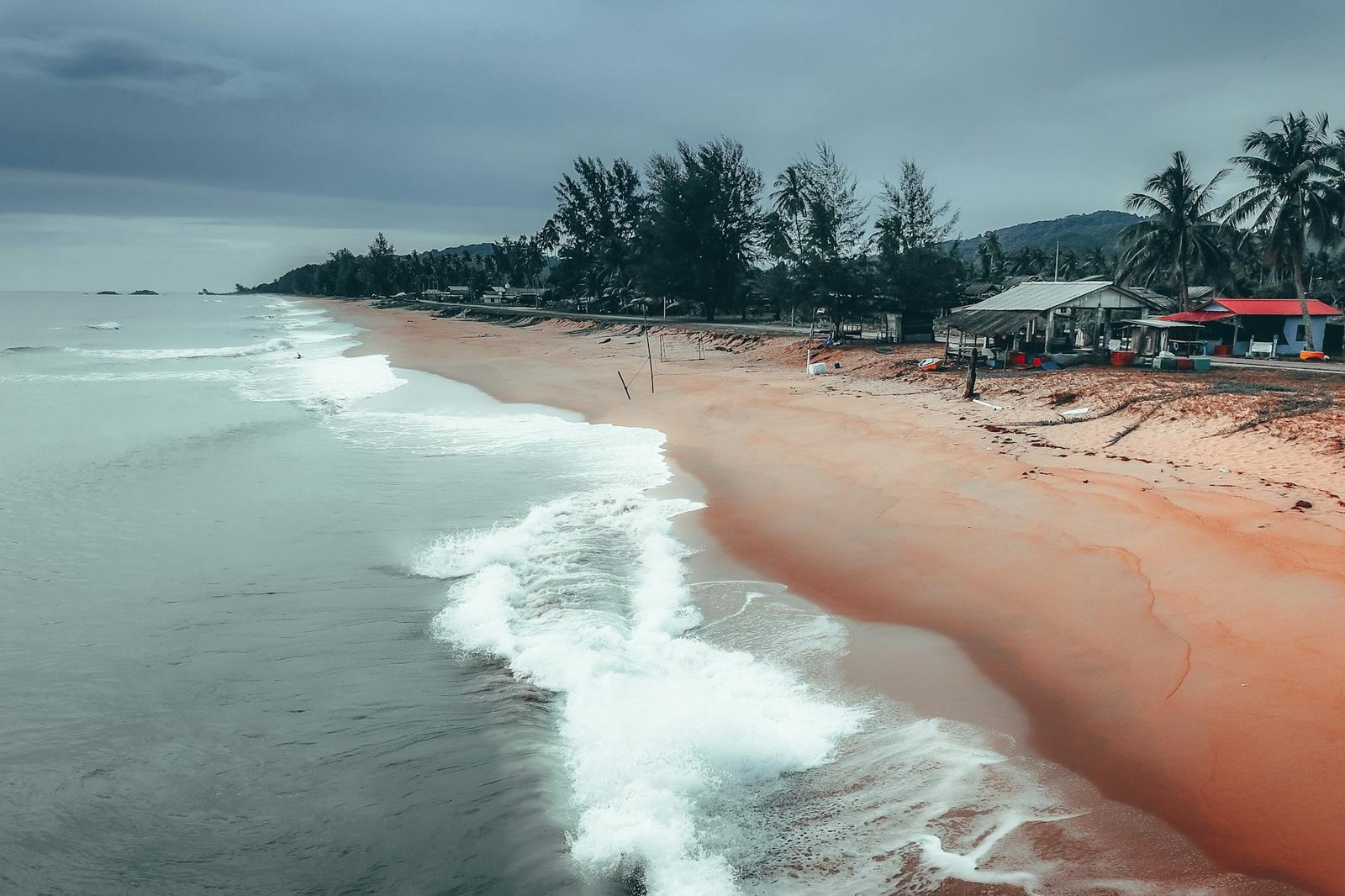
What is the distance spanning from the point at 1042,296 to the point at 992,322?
3.00m

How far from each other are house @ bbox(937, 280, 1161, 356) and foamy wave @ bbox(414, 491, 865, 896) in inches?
771

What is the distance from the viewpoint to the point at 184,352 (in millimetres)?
52156

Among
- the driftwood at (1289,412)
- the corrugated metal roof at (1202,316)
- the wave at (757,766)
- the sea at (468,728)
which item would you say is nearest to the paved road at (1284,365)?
the corrugated metal roof at (1202,316)

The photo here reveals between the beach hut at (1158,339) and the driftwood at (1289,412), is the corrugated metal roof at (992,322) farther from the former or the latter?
the driftwood at (1289,412)

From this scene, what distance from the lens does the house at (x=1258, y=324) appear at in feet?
110

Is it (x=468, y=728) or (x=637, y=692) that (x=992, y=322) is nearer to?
(x=637, y=692)

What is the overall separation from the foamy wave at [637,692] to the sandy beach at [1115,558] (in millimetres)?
1500

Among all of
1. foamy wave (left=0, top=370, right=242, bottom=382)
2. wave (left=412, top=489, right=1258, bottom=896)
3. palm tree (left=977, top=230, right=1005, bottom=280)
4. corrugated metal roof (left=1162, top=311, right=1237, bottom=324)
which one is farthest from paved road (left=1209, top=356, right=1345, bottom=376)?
palm tree (left=977, top=230, right=1005, bottom=280)

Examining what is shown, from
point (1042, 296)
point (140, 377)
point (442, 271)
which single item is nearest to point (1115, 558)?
point (1042, 296)

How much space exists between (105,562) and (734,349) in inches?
1242

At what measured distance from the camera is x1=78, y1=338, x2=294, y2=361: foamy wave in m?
48.6

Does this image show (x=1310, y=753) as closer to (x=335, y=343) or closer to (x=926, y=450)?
(x=926, y=450)

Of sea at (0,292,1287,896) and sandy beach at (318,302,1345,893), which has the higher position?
sandy beach at (318,302,1345,893)

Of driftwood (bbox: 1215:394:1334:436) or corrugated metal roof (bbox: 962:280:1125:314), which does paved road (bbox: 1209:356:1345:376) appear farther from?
driftwood (bbox: 1215:394:1334:436)
